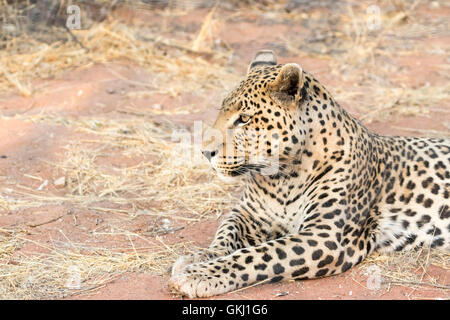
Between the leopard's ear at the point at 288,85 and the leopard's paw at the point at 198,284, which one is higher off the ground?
the leopard's ear at the point at 288,85

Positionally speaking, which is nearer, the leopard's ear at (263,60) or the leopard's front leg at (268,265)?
the leopard's front leg at (268,265)

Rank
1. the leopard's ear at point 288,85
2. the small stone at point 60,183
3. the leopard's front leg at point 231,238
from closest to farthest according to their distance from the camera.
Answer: the leopard's ear at point 288,85 → the leopard's front leg at point 231,238 → the small stone at point 60,183

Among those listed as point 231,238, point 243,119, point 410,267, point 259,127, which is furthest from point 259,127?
point 410,267

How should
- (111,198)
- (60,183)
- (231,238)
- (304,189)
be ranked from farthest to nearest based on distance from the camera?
(60,183) < (111,198) < (231,238) < (304,189)

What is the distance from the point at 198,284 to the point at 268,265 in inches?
24.4

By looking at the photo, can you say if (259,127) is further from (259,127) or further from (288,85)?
(288,85)

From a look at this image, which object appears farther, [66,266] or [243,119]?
[66,266]

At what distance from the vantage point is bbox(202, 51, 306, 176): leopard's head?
5.55 metres

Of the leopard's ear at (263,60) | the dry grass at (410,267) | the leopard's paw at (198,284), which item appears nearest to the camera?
the leopard's paw at (198,284)

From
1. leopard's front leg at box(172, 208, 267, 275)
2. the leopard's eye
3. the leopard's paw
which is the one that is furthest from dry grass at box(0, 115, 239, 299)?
the leopard's eye

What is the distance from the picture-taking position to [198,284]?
5102mm

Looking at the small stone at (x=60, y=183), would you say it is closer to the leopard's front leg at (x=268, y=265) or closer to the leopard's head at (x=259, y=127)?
the leopard's head at (x=259, y=127)

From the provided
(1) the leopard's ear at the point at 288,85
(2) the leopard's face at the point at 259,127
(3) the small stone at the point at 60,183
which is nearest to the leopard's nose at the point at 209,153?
(2) the leopard's face at the point at 259,127

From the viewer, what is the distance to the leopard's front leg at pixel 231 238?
18.5ft
